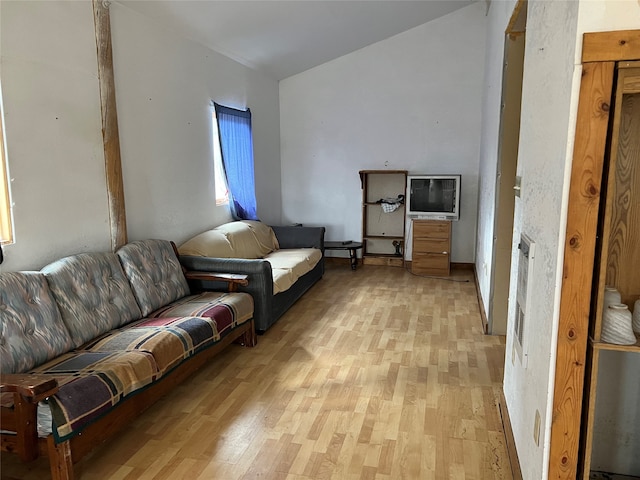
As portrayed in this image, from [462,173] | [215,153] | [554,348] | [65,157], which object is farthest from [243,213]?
[554,348]

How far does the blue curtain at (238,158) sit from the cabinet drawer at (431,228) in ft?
6.77

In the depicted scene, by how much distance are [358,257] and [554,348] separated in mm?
5184

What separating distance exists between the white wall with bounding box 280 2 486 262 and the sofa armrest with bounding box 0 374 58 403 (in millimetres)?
5126

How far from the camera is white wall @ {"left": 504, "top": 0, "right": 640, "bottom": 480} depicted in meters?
1.44

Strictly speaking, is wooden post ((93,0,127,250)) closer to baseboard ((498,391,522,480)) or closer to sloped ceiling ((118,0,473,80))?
sloped ceiling ((118,0,473,80))

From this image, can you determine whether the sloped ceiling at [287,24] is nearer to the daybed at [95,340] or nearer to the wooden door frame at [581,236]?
the daybed at [95,340]

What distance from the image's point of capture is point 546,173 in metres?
1.77

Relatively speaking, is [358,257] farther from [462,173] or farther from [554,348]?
[554,348]

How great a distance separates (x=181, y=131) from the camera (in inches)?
167

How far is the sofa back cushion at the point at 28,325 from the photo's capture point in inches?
88.6

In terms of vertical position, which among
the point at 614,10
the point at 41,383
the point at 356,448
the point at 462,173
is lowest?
the point at 356,448

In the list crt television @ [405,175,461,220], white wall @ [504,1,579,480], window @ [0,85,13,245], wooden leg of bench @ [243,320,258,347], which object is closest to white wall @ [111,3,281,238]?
window @ [0,85,13,245]

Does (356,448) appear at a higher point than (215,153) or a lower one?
lower

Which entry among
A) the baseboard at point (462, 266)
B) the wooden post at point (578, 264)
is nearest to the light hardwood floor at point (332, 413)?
the wooden post at point (578, 264)
